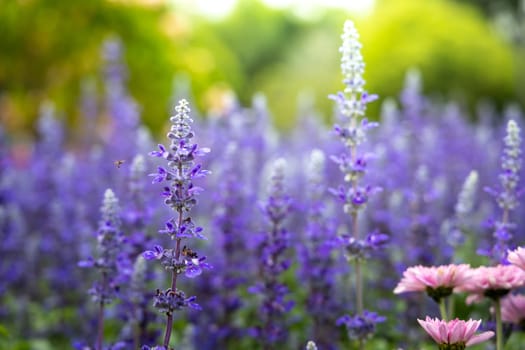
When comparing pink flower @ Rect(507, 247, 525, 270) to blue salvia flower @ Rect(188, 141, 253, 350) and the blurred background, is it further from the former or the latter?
the blurred background

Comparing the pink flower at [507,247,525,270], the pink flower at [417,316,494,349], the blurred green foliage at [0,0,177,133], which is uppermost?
the blurred green foliage at [0,0,177,133]

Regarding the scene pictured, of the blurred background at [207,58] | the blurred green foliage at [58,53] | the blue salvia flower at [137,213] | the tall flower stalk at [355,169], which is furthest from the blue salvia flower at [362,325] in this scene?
the blurred green foliage at [58,53]

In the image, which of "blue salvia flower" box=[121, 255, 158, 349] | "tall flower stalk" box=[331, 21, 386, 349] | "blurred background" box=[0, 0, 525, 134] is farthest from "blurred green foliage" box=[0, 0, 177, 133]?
"tall flower stalk" box=[331, 21, 386, 349]

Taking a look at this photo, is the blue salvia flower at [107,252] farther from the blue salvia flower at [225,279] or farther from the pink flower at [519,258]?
the pink flower at [519,258]

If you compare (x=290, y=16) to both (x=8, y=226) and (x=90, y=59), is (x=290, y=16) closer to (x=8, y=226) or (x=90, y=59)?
(x=90, y=59)

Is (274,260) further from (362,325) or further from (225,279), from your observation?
(225,279)

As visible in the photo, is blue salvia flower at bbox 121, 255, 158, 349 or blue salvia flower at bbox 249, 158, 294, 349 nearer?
blue salvia flower at bbox 121, 255, 158, 349
